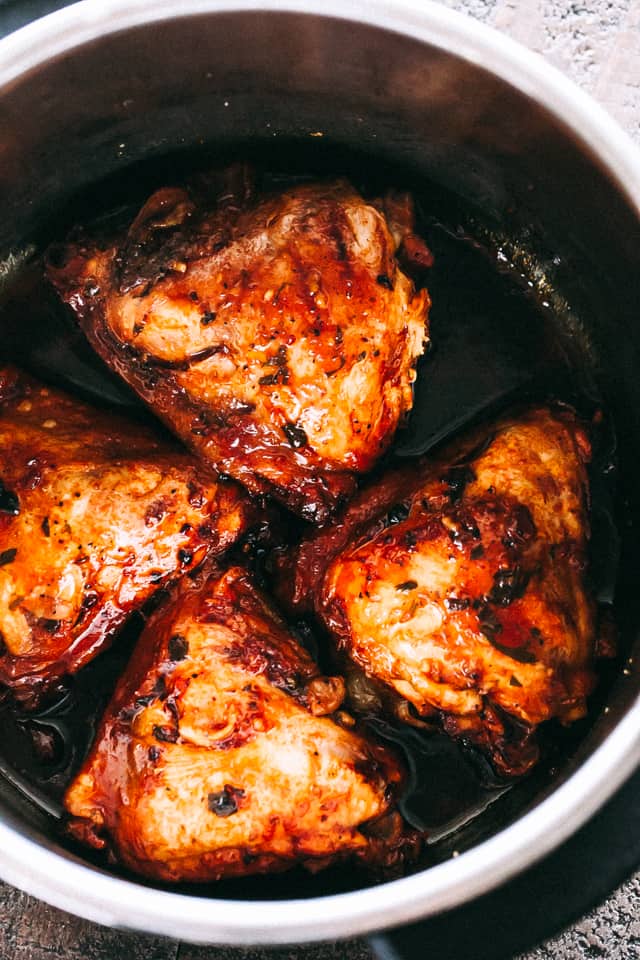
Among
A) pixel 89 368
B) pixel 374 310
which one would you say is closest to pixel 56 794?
pixel 89 368

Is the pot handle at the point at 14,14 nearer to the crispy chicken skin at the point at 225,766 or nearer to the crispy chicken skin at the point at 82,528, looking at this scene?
the crispy chicken skin at the point at 82,528

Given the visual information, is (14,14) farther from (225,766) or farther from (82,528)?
(225,766)

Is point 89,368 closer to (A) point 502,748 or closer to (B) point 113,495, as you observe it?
(B) point 113,495

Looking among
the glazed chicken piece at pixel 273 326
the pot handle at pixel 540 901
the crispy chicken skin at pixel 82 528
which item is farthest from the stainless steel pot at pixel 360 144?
the crispy chicken skin at pixel 82 528

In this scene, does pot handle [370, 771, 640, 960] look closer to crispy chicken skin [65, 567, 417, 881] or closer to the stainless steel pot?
the stainless steel pot

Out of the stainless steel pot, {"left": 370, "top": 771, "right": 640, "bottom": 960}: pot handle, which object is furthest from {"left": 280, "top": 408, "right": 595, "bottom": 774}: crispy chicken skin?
{"left": 370, "top": 771, "right": 640, "bottom": 960}: pot handle

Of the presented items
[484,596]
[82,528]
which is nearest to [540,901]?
[484,596]
